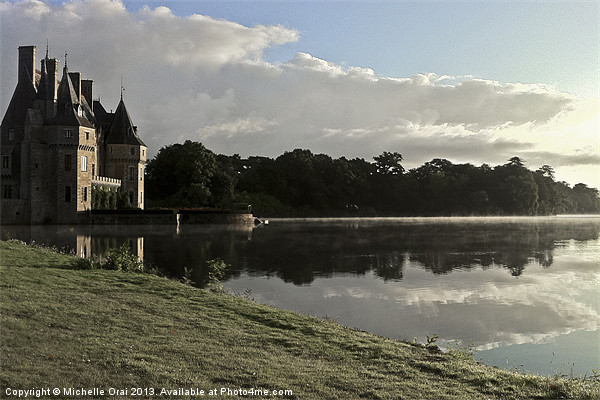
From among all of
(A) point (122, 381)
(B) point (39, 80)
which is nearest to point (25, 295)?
(A) point (122, 381)

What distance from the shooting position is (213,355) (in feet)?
21.3

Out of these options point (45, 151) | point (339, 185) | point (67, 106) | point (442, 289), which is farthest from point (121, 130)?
point (442, 289)

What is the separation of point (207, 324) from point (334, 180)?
86.9 m

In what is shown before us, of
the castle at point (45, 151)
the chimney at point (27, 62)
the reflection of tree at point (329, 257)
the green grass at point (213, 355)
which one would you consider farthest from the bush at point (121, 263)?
the chimney at point (27, 62)

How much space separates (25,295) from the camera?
29.3ft

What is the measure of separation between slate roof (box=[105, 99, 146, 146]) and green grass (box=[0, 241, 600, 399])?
50.9 m

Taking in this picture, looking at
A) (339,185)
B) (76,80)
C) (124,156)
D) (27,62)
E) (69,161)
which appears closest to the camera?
(69,161)

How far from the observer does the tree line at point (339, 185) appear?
65.5 metres

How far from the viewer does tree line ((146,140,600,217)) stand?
215 feet

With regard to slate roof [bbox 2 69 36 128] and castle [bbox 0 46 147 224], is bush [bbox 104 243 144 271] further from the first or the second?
slate roof [bbox 2 69 36 128]

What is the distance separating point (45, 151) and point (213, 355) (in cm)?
4874

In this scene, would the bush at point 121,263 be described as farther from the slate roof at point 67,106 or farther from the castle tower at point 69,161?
the slate roof at point 67,106

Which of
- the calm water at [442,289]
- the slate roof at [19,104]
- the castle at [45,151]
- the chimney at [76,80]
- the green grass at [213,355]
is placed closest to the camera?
the green grass at [213,355]

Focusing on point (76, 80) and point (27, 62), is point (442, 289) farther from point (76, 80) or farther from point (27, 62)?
point (76, 80)
